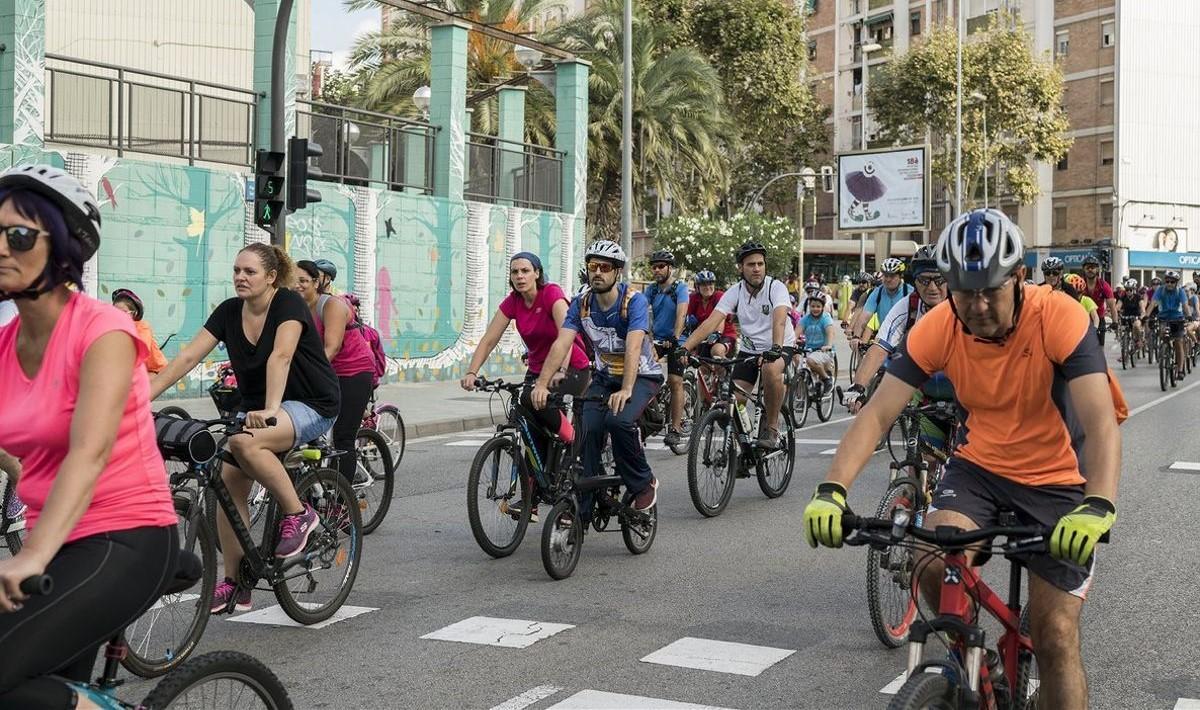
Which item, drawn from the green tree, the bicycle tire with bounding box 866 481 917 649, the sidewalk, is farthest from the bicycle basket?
the green tree

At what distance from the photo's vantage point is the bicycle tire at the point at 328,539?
20.8ft

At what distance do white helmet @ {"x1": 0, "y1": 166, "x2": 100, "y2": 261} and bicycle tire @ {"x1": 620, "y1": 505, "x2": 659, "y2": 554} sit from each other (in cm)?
548

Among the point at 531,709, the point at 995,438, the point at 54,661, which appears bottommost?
the point at 531,709

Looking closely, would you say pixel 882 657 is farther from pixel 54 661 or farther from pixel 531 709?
pixel 54 661

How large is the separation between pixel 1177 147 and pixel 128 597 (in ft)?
224

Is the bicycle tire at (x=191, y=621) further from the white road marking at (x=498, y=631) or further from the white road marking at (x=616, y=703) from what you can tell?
the white road marking at (x=616, y=703)

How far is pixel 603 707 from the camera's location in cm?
515

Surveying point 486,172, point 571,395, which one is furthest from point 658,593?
point 486,172

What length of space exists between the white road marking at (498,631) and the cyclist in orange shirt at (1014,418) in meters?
2.58

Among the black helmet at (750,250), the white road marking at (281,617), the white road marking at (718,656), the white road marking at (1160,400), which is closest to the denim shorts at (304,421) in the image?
the white road marking at (281,617)

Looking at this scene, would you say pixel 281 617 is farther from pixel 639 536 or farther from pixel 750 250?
pixel 750 250

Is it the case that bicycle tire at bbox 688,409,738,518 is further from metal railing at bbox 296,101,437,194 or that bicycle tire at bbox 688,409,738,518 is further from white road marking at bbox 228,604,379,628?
metal railing at bbox 296,101,437,194

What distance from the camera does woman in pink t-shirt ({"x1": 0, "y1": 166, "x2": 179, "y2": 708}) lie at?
9.23ft

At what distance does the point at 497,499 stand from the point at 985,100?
51.3 meters
